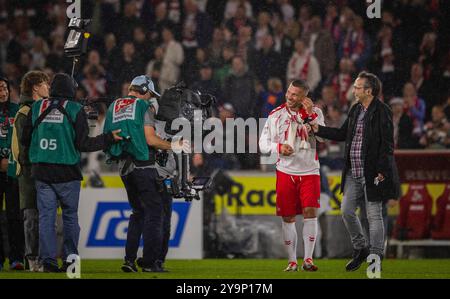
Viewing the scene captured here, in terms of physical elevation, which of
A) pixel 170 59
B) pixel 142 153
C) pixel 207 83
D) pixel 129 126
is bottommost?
pixel 142 153

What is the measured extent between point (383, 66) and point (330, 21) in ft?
4.35

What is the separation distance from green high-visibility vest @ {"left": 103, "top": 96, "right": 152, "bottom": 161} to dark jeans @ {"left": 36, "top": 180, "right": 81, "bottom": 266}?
56cm

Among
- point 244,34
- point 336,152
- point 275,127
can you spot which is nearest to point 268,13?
point 244,34

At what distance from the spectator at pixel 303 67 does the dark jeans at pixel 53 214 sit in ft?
24.2

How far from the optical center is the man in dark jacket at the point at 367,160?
11180mm

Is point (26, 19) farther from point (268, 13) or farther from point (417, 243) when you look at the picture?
point (417, 243)

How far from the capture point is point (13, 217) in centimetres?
1205

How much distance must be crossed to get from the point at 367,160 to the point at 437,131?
17.6ft

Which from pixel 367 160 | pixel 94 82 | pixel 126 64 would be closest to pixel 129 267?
pixel 367 160

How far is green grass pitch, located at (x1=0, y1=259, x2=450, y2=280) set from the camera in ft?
35.5

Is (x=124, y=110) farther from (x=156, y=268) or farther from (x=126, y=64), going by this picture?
(x=126, y=64)

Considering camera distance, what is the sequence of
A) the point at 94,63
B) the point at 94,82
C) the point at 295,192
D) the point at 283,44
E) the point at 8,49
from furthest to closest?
1. the point at 8,49
2. the point at 283,44
3. the point at 94,63
4. the point at 94,82
5. the point at 295,192

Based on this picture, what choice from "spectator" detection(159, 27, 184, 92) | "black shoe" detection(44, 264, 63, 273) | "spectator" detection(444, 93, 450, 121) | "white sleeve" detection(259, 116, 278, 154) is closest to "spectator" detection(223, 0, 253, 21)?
"spectator" detection(159, 27, 184, 92)

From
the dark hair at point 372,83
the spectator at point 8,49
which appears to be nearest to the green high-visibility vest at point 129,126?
the dark hair at point 372,83
